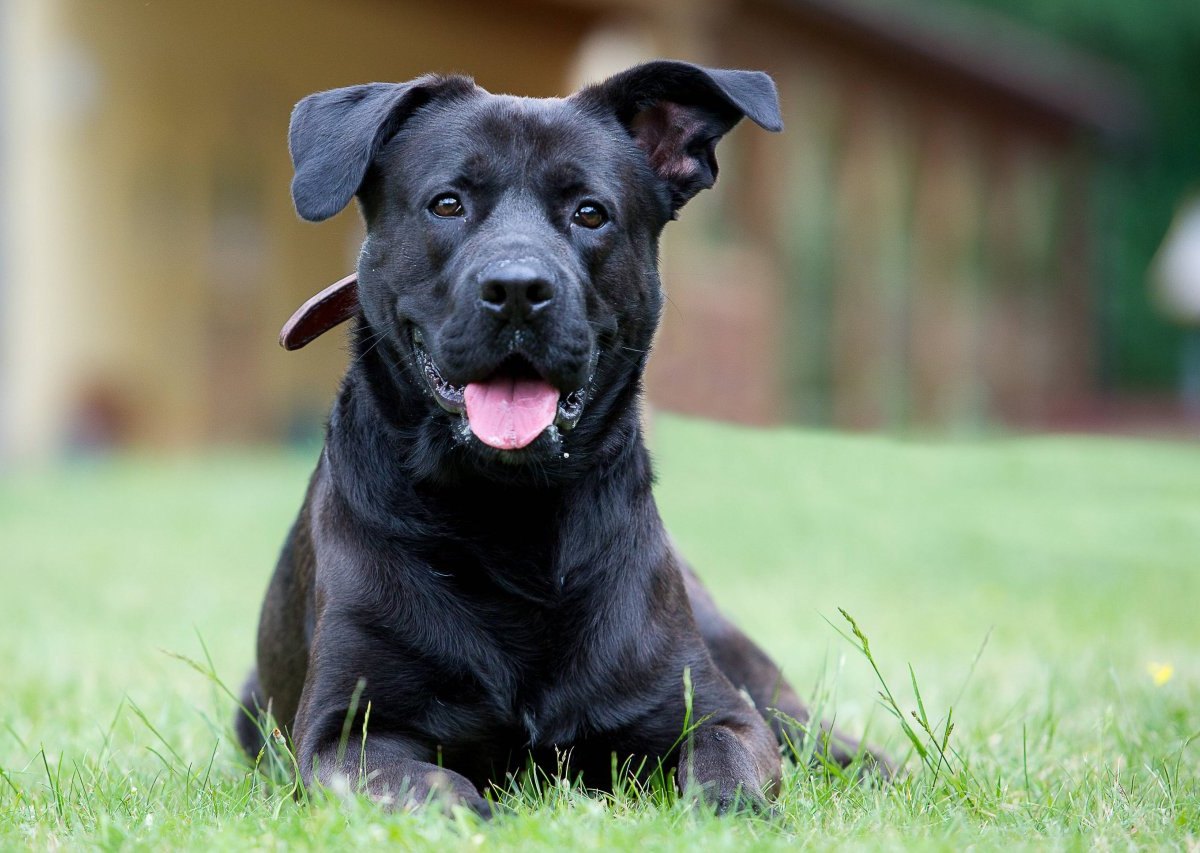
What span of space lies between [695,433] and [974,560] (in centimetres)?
256

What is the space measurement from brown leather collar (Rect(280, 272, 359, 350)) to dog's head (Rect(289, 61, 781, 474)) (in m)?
0.17

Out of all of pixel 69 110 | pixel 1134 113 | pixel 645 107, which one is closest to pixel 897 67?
pixel 1134 113

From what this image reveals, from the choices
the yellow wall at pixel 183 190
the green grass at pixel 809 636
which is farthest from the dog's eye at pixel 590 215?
the yellow wall at pixel 183 190

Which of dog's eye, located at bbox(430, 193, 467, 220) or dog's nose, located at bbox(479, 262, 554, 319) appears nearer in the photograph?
dog's nose, located at bbox(479, 262, 554, 319)

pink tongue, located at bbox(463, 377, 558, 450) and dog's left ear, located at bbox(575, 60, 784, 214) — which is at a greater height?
dog's left ear, located at bbox(575, 60, 784, 214)

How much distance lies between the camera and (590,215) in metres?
3.70

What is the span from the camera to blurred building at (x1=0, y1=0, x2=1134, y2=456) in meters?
13.1

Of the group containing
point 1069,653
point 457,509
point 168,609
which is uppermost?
point 457,509

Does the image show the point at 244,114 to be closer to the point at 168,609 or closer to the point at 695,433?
the point at 695,433

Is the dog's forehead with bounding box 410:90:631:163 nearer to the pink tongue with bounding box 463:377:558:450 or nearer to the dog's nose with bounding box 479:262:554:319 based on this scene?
the dog's nose with bounding box 479:262:554:319

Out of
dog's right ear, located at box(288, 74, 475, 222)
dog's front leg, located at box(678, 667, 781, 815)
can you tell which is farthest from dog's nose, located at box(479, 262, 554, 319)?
dog's front leg, located at box(678, 667, 781, 815)

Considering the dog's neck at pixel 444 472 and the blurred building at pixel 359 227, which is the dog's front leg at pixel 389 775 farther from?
the blurred building at pixel 359 227

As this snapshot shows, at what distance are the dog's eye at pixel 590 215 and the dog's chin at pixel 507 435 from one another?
40 centimetres

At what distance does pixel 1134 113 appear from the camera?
869 inches
